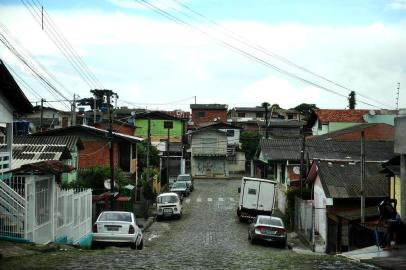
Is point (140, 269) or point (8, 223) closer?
point (140, 269)

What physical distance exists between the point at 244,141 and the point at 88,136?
143 feet

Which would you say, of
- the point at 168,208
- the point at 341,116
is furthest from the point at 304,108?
the point at 168,208

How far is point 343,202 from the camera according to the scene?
28766 millimetres

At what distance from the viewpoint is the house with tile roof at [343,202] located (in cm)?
2434

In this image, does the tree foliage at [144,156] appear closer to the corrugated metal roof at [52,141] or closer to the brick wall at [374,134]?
the brick wall at [374,134]

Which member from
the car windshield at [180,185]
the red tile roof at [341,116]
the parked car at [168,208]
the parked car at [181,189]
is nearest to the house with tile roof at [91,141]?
the parked car at [181,189]

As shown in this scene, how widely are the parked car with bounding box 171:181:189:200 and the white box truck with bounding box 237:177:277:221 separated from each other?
47.7ft

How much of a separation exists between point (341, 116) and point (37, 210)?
4650 cm

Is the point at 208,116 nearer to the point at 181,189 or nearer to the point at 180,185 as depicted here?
the point at 180,185

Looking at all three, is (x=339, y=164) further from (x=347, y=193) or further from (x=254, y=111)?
(x=254, y=111)

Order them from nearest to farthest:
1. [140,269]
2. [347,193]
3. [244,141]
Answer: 1. [140,269]
2. [347,193]
3. [244,141]

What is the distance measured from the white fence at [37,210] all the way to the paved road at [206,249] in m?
2.31

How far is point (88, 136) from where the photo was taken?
44.8 meters

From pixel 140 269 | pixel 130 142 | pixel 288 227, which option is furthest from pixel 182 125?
pixel 140 269
